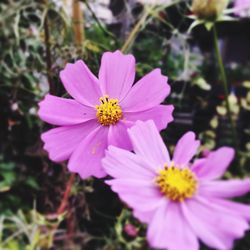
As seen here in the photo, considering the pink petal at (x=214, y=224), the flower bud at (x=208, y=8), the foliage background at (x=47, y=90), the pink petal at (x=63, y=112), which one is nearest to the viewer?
the pink petal at (x=214, y=224)

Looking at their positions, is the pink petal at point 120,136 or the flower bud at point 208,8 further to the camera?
the flower bud at point 208,8

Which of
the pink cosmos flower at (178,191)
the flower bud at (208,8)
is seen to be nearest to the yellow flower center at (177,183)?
the pink cosmos flower at (178,191)

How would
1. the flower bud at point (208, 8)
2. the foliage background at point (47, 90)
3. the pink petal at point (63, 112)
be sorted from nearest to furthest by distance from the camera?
1. the pink petal at point (63, 112)
2. the flower bud at point (208, 8)
3. the foliage background at point (47, 90)

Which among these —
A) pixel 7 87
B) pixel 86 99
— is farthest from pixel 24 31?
pixel 86 99

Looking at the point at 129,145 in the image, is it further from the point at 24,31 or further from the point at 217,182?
the point at 24,31

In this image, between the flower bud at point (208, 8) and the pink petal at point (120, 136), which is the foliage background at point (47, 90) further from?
the pink petal at point (120, 136)

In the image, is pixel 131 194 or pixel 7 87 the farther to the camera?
pixel 7 87

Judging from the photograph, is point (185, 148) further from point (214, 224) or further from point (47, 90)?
point (47, 90)
